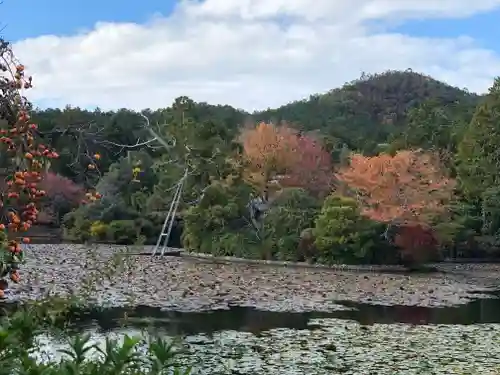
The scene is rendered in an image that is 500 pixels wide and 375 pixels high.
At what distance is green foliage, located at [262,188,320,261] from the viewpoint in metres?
21.9

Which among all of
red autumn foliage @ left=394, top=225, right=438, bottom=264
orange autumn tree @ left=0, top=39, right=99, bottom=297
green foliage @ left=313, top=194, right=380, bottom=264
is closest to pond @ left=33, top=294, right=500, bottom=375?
orange autumn tree @ left=0, top=39, right=99, bottom=297

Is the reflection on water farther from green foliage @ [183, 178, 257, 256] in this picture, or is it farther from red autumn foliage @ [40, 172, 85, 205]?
red autumn foliage @ [40, 172, 85, 205]

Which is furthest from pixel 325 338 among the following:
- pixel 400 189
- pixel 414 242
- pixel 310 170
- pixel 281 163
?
pixel 310 170

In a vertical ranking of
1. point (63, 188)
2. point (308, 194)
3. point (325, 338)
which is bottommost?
point (325, 338)

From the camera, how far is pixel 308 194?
2430 centimetres

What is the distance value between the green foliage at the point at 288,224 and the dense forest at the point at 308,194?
0.11 ft

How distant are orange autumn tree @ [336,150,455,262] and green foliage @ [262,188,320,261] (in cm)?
189

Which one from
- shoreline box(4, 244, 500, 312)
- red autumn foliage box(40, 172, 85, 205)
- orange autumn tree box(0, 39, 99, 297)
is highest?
red autumn foliage box(40, 172, 85, 205)

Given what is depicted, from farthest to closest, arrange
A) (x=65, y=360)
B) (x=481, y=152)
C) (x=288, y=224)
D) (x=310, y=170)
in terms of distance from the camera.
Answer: (x=481, y=152), (x=310, y=170), (x=288, y=224), (x=65, y=360)

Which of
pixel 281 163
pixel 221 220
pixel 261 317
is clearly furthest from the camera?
pixel 281 163

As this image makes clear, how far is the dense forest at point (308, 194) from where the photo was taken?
2106cm

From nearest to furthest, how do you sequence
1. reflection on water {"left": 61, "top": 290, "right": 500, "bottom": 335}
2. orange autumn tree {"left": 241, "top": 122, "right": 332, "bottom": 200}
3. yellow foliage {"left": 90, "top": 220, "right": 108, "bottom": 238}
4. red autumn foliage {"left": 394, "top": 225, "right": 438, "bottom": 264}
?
reflection on water {"left": 61, "top": 290, "right": 500, "bottom": 335}, red autumn foliage {"left": 394, "top": 225, "right": 438, "bottom": 264}, orange autumn tree {"left": 241, "top": 122, "right": 332, "bottom": 200}, yellow foliage {"left": 90, "top": 220, "right": 108, "bottom": 238}

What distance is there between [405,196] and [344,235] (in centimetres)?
225

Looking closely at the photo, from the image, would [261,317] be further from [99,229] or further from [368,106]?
[368,106]
